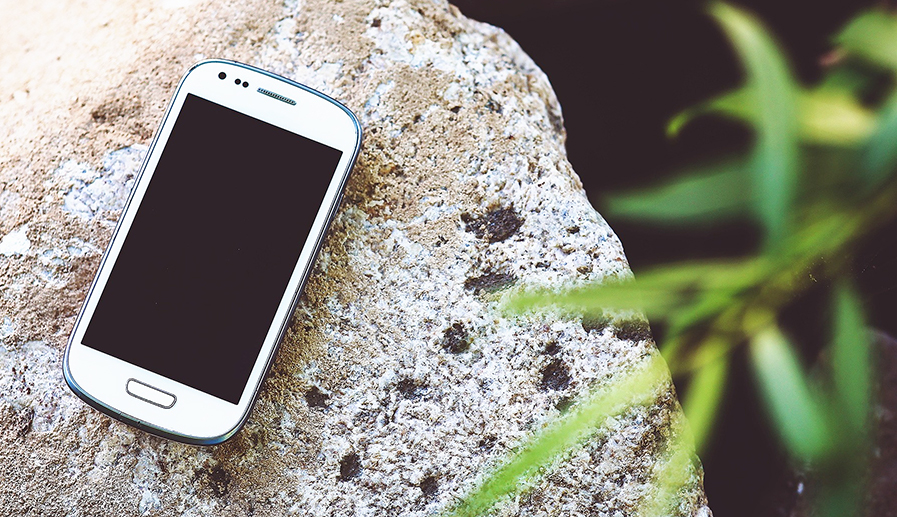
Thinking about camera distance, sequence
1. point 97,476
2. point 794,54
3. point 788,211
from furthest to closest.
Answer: point 794,54 → point 97,476 → point 788,211

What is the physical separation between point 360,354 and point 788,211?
1.59ft

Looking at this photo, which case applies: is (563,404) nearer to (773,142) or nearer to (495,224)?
(495,224)

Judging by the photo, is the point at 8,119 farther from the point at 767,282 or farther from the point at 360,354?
the point at 767,282

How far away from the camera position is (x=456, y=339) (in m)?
0.79

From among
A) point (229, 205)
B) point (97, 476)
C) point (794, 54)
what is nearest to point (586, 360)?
point (229, 205)

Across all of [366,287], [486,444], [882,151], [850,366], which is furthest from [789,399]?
[366,287]

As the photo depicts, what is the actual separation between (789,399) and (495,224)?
39 centimetres

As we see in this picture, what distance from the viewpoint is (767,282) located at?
2.03 feet

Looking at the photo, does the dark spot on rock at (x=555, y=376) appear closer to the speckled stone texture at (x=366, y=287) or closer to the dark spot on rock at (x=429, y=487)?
the speckled stone texture at (x=366, y=287)

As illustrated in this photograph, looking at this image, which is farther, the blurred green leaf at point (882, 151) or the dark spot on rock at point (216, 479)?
the dark spot on rock at point (216, 479)

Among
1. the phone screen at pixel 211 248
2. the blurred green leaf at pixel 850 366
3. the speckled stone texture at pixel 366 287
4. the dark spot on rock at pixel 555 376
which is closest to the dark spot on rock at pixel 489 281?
the speckled stone texture at pixel 366 287

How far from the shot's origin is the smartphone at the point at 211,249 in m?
0.79

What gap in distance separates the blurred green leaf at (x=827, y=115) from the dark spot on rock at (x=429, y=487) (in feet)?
1.70

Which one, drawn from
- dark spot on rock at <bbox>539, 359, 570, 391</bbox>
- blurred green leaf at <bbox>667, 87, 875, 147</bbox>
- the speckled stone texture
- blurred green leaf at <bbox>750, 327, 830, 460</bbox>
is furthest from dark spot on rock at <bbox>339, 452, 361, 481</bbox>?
blurred green leaf at <bbox>667, 87, 875, 147</bbox>
